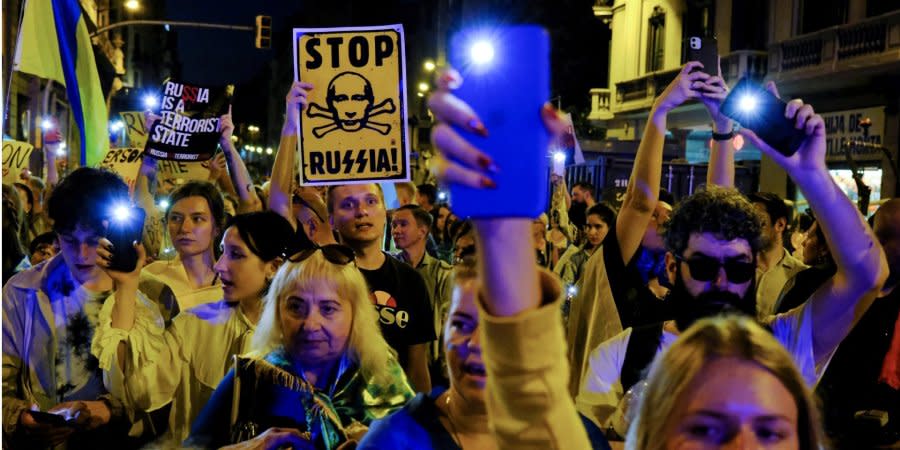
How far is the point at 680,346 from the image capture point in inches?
77.9

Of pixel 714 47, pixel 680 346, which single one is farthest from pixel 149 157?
pixel 680 346

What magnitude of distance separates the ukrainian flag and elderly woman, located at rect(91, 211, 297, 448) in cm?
275

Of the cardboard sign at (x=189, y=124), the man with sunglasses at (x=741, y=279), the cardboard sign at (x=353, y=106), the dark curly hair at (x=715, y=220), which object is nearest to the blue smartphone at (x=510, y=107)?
the man with sunglasses at (x=741, y=279)

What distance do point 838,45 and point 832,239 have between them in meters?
18.5

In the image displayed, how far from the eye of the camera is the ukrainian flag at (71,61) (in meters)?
6.05

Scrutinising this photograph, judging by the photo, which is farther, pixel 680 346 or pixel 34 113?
pixel 34 113

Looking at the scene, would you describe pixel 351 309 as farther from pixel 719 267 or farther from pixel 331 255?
pixel 719 267

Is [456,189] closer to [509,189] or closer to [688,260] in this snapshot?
[509,189]

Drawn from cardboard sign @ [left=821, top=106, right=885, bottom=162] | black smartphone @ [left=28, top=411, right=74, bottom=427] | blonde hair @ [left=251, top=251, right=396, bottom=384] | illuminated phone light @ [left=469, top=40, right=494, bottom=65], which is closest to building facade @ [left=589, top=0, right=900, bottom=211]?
cardboard sign @ [left=821, top=106, right=885, bottom=162]

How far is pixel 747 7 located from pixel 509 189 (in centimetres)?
2388

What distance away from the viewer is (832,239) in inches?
114

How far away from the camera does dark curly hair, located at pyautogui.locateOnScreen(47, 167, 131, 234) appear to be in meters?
3.96

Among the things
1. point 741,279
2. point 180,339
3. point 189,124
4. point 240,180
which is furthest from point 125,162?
point 741,279

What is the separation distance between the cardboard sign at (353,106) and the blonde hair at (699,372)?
3.58 meters
